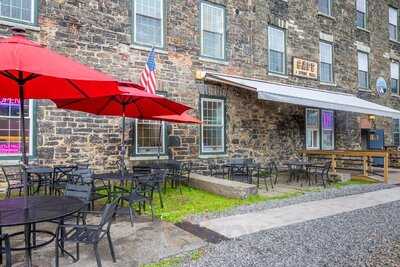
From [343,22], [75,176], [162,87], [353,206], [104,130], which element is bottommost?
[353,206]

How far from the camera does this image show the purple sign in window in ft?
→ 51.3

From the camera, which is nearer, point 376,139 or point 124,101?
point 124,101

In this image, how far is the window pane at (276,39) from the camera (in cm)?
1373

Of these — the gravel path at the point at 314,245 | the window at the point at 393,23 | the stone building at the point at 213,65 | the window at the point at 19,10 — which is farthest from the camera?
the window at the point at 393,23

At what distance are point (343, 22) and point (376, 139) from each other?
633 cm

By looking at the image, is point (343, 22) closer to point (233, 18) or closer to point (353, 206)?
point (233, 18)

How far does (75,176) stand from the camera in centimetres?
691

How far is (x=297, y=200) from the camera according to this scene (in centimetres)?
820

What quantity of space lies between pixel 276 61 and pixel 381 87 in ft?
27.6

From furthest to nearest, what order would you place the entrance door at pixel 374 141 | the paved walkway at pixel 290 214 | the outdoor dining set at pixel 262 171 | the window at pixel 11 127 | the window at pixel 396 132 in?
the window at pixel 396 132, the entrance door at pixel 374 141, the outdoor dining set at pixel 262 171, the window at pixel 11 127, the paved walkway at pixel 290 214

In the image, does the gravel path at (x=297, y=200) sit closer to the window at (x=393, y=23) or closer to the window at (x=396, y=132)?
the window at (x=396, y=132)

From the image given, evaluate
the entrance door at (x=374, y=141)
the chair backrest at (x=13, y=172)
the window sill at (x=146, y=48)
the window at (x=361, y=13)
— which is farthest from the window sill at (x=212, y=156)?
the window at (x=361, y=13)

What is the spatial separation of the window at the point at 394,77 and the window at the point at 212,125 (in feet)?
43.2

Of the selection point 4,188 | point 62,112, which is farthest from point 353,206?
point 4,188
